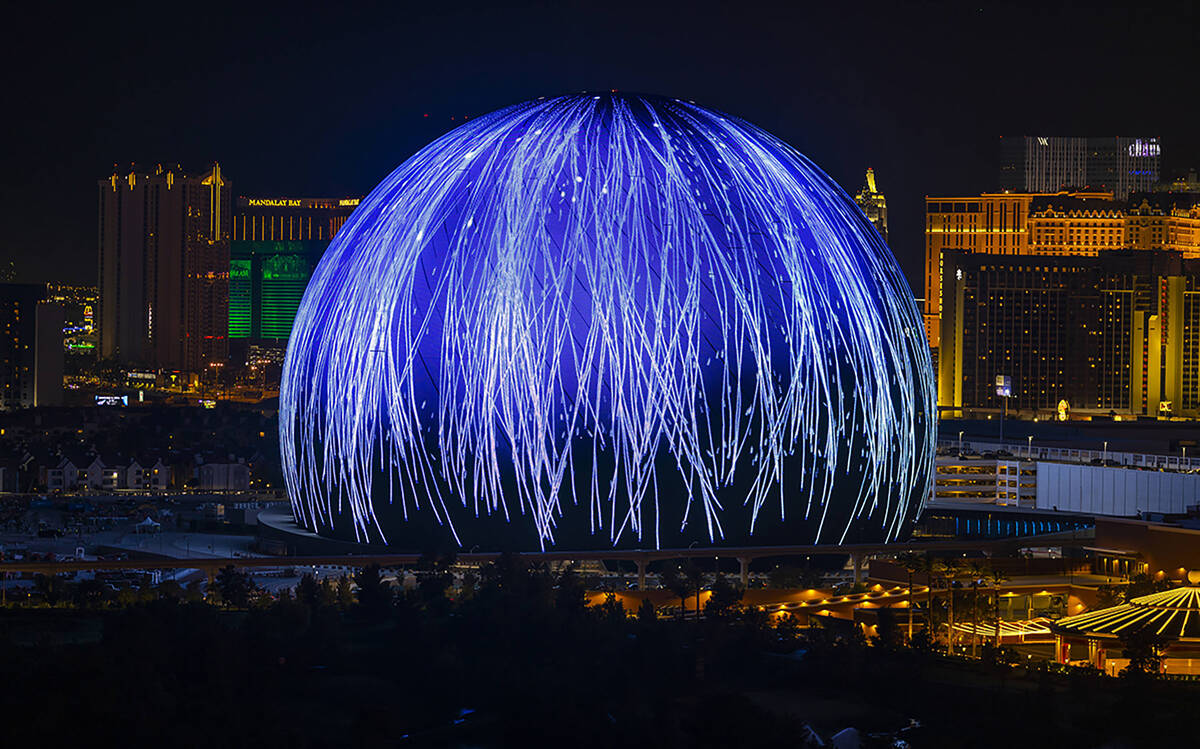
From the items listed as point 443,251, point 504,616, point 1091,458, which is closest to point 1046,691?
point 504,616

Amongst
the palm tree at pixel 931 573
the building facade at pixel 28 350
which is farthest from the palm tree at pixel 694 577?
the building facade at pixel 28 350

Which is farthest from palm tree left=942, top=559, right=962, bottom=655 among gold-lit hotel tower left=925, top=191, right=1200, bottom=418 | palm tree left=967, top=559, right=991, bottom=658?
gold-lit hotel tower left=925, top=191, right=1200, bottom=418

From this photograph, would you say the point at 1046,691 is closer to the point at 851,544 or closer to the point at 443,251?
the point at 851,544

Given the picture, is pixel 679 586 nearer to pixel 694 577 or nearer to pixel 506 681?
pixel 694 577

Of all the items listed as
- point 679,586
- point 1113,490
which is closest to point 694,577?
point 679,586

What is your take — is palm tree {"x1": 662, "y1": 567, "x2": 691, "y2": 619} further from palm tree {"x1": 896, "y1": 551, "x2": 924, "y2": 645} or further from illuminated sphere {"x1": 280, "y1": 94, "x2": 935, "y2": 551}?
palm tree {"x1": 896, "y1": 551, "x2": 924, "y2": 645}

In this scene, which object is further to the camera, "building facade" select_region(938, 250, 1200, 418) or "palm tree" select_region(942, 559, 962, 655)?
"building facade" select_region(938, 250, 1200, 418)

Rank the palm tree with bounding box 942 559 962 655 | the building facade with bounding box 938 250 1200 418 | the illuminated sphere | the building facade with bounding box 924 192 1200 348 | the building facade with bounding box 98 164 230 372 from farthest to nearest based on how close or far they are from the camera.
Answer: the building facade with bounding box 98 164 230 372 → the building facade with bounding box 924 192 1200 348 → the building facade with bounding box 938 250 1200 418 → the illuminated sphere → the palm tree with bounding box 942 559 962 655
